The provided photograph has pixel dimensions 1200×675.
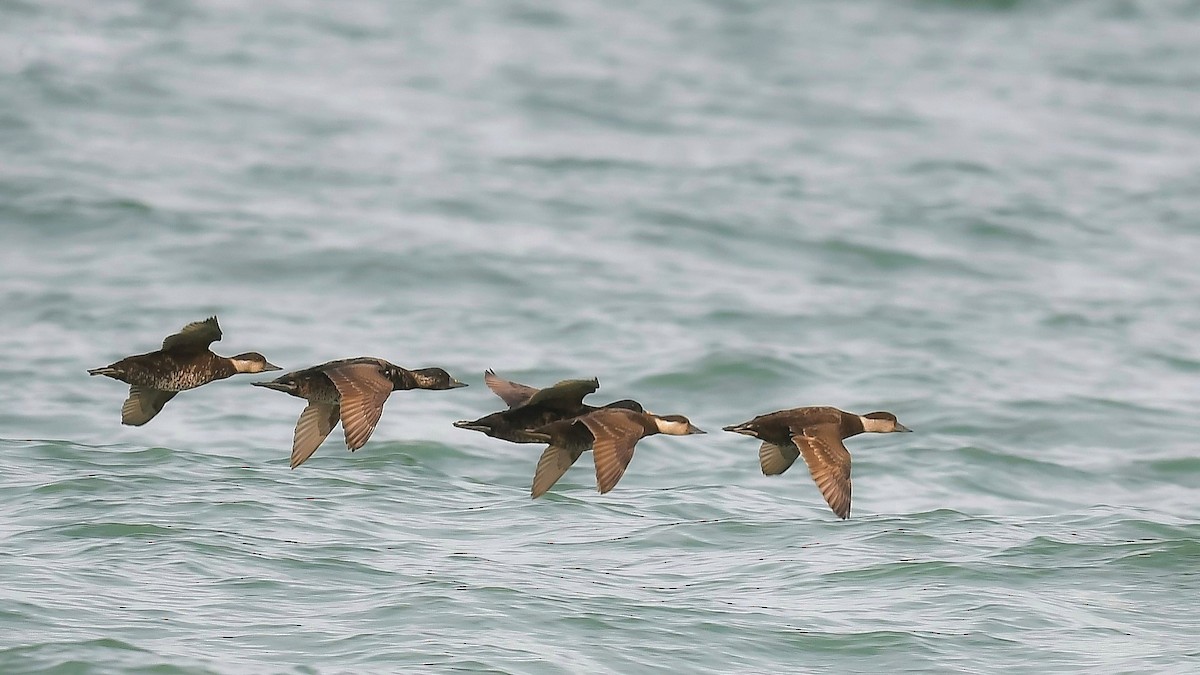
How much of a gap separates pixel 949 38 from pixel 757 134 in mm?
6270

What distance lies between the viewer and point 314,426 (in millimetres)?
8734

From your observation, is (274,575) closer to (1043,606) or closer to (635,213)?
(1043,606)

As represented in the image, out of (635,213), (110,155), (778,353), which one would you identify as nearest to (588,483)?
(778,353)

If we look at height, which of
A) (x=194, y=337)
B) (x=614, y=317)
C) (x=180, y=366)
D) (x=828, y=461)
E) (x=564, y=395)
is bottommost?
(x=614, y=317)

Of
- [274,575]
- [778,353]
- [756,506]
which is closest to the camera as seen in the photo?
[274,575]

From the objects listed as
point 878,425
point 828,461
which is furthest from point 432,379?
point 878,425

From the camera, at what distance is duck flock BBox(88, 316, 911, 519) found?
814 centimetres

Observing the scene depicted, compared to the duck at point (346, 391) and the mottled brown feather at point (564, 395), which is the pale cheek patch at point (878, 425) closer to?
the mottled brown feather at point (564, 395)

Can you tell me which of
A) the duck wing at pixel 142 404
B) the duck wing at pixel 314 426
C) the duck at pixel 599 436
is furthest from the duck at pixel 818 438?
the duck wing at pixel 142 404

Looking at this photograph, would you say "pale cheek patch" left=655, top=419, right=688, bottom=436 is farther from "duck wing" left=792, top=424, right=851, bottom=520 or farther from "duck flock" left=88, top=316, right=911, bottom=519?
"duck wing" left=792, top=424, right=851, bottom=520

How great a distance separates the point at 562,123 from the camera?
23906 mm

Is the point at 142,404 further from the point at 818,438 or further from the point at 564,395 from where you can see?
the point at 818,438

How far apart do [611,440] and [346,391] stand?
1.22 metres

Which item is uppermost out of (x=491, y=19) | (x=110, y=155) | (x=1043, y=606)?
(x=491, y=19)
